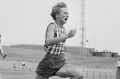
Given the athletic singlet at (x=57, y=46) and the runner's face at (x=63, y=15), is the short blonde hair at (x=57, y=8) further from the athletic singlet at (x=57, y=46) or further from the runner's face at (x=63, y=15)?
the athletic singlet at (x=57, y=46)

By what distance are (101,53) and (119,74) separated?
7579 centimetres

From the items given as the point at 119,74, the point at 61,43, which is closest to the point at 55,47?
the point at 61,43

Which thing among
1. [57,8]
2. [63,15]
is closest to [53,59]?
[63,15]

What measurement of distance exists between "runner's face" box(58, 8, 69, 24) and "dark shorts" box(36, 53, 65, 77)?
551 millimetres

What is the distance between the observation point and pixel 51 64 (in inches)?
283

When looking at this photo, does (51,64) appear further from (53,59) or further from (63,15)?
(63,15)

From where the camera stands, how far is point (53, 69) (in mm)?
7180

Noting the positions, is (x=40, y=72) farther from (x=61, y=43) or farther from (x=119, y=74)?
(x=119, y=74)

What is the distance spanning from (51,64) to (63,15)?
79cm

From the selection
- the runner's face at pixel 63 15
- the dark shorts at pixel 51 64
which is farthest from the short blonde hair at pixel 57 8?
the dark shorts at pixel 51 64

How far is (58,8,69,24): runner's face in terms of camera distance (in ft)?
23.7

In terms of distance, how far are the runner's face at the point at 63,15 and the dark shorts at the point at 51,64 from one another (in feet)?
1.81

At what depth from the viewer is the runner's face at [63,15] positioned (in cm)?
722

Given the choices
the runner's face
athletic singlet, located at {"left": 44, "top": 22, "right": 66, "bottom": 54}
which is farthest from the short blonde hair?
athletic singlet, located at {"left": 44, "top": 22, "right": 66, "bottom": 54}
